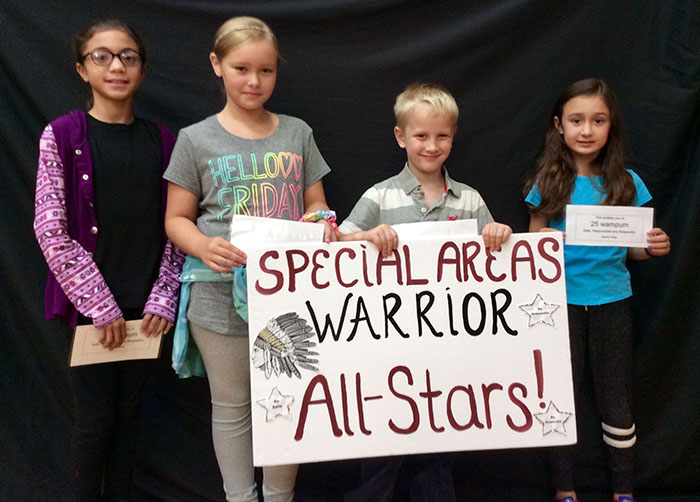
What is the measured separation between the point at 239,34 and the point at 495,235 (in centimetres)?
90

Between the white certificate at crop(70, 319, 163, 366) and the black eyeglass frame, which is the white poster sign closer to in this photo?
the white certificate at crop(70, 319, 163, 366)

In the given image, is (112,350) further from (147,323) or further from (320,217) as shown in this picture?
(320,217)

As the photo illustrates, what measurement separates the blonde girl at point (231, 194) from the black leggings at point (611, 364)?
97cm

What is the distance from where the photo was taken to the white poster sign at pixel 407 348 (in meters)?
1.43

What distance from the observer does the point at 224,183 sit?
1.57 metres

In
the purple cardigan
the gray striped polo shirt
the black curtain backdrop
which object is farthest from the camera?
the black curtain backdrop

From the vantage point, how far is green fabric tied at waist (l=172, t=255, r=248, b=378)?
153cm

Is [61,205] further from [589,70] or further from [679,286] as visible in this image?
[679,286]

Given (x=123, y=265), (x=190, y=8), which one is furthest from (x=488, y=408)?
(x=190, y=8)

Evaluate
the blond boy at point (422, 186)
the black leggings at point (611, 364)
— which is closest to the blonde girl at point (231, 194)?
the blond boy at point (422, 186)

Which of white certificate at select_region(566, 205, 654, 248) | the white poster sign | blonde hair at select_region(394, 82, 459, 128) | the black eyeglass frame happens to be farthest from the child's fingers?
white certificate at select_region(566, 205, 654, 248)

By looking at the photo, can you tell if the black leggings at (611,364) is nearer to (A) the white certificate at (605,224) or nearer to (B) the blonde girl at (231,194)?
(A) the white certificate at (605,224)

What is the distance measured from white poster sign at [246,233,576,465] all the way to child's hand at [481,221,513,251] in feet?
0.07

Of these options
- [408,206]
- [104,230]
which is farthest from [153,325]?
[408,206]
